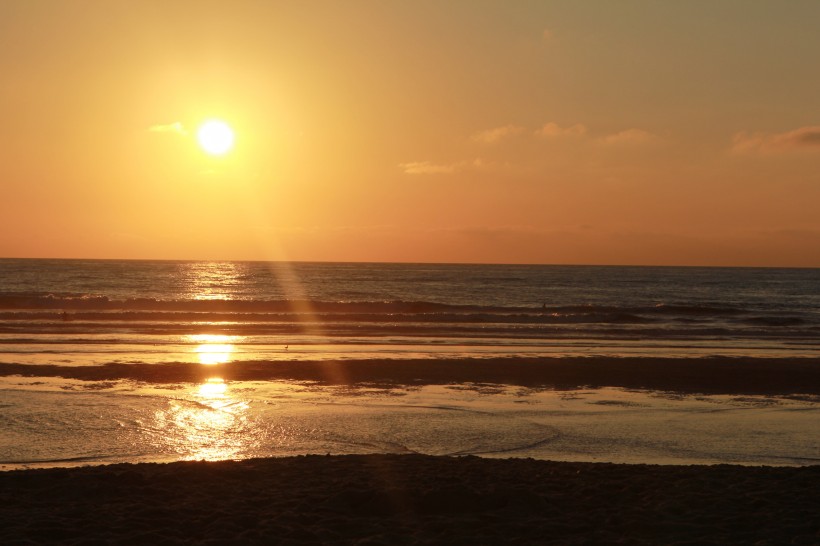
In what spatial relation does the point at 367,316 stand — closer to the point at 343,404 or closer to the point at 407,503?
the point at 343,404

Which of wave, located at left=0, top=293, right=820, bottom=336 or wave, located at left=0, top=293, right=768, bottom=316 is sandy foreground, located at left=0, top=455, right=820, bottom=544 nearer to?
wave, located at left=0, top=293, right=820, bottom=336

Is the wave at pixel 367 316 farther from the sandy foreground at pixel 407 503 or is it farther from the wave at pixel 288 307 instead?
the sandy foreground at pixel 407 503

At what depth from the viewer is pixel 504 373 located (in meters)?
21.0

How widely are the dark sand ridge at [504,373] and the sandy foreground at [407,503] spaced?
355 inches

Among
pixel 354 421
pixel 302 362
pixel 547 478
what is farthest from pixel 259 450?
pixel 302 362

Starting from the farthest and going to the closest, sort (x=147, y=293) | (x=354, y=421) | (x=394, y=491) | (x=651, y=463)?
(x=147, y=293)
(x=354, y=421)
(x=651, y=463)
(x=394, y=491)

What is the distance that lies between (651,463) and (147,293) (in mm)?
81460

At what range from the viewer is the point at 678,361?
24891 mm

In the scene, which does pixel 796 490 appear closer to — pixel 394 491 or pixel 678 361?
pixel 394 491

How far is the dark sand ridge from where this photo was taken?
1908 centimetres

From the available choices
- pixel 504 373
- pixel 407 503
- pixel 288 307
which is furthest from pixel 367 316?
pixel 407 503

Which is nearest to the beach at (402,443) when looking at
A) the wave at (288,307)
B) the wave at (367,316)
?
the wave at (367,316)

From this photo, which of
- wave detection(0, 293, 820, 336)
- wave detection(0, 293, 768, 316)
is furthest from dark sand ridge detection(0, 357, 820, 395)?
wave detection(0, 293, 768, 316)

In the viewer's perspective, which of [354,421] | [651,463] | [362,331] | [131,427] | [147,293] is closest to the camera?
[651,463]
